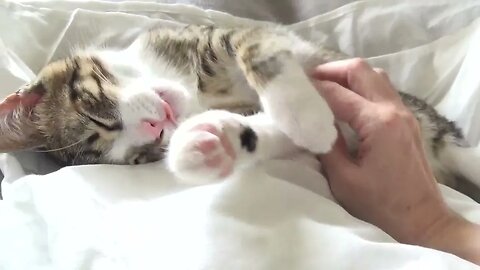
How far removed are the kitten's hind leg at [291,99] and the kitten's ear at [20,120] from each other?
1.22 ft

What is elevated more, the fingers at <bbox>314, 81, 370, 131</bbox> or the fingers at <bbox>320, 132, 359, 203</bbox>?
→ the fingers at <bbox>314, 81, 370, 131</bbox>

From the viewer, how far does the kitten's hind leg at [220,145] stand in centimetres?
86

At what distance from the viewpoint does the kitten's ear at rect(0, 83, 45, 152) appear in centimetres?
112

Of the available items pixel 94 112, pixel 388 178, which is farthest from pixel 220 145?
pixel 94 112

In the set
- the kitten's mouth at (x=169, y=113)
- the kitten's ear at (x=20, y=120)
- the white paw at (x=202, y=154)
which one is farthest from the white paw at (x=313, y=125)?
the kitten's ear at (x=20, y=120)

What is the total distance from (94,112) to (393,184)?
50 cm

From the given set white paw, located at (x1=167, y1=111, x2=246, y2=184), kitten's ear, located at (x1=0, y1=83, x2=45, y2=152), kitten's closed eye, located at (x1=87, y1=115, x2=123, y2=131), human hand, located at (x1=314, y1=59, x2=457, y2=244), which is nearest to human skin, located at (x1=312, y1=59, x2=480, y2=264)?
human hand, located at (x1=314, y1=59, x2=457, y2=244)

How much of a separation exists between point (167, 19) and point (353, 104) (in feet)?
1.73

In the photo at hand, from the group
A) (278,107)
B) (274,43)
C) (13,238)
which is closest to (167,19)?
(274,43)

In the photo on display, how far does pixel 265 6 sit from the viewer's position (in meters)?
1.50

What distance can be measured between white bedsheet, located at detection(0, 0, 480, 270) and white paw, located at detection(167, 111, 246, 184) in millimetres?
17

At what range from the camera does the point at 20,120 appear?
117 centimetres

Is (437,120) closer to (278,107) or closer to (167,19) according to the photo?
(278,107)

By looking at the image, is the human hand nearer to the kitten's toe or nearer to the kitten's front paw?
the kitten's front paw
